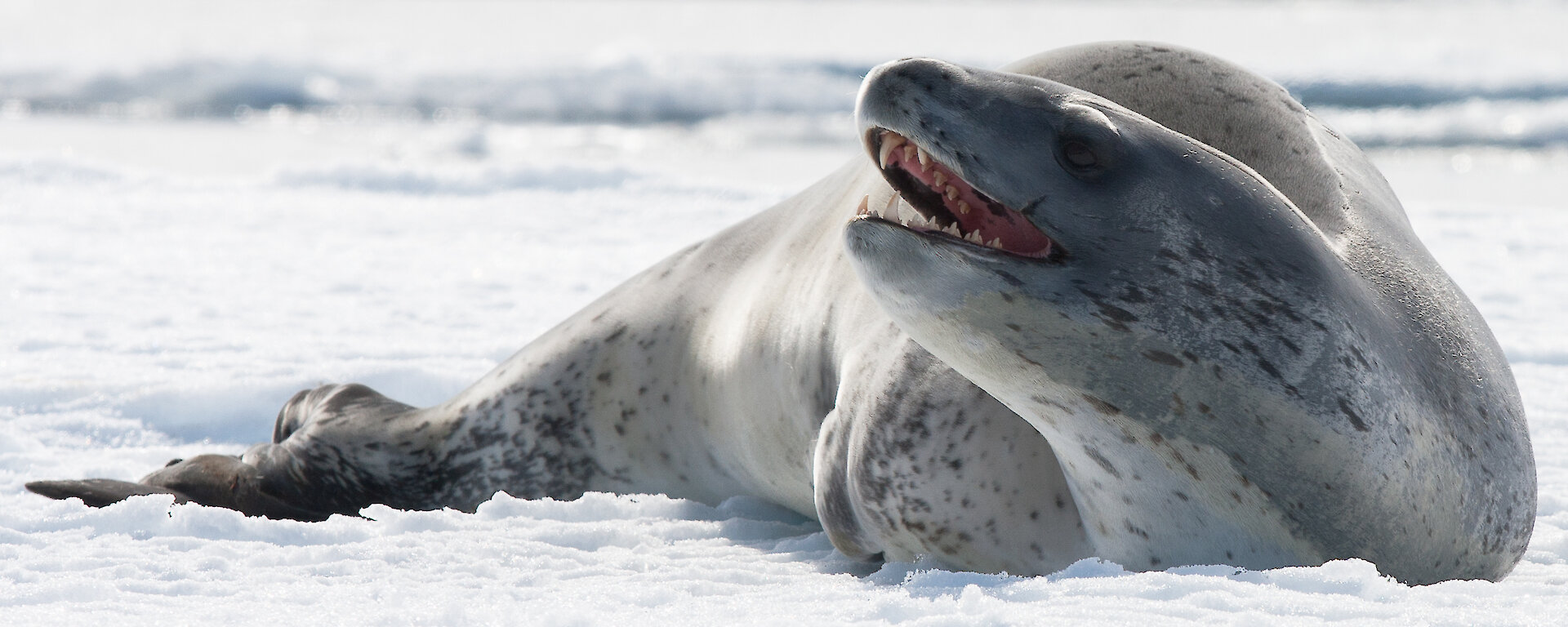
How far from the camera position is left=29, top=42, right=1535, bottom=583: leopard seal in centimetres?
173

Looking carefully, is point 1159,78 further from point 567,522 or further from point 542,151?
point 542,151

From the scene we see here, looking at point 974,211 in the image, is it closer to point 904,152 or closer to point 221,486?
point 904,152

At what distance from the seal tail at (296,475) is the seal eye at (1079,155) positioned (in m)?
1.61

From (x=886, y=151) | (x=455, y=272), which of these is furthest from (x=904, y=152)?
(x=455, y=272)

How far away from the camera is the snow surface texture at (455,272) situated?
184 centimetres

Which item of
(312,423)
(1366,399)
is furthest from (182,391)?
(1366,399)

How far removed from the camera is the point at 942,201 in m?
1.88

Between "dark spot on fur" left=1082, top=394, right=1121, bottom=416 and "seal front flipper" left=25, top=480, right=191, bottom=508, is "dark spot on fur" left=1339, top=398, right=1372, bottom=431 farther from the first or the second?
"seal front flipper" left=25, top=480, right=191, bottom=508

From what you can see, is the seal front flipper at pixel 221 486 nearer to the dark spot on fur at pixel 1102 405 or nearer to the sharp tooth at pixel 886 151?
the sharp tooth at pixel 886 151

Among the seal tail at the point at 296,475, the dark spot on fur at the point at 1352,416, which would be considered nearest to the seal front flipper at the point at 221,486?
the seal tail at the point at 296,475

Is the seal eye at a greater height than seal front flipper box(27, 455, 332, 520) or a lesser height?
greater

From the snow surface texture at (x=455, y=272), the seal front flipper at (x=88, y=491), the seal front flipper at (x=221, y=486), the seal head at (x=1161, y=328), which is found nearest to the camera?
the seal head at (x=1161, y=328)

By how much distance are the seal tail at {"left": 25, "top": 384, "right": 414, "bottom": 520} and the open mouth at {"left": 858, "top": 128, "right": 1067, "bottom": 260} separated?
1.42m

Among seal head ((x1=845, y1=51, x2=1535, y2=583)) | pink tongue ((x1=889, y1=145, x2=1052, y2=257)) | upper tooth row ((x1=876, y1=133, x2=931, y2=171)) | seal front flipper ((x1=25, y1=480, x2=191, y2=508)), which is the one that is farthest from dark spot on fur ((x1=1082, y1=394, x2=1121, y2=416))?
seal front flipper ((x1=25, y1=480, x2=191, y2=508))
